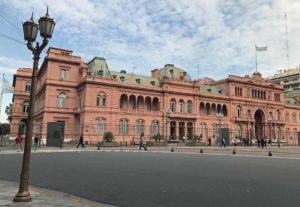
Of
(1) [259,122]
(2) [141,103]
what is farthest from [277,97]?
(2) [141,103]

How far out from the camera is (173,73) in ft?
214

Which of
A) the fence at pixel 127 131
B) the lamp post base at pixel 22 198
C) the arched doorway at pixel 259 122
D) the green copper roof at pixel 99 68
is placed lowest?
the lamp post base at pixel 22 198

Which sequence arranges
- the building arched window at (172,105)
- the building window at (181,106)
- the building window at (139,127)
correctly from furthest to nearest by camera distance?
the building window at (181,106), the building arched window at (172,105), the building window at (139,127)

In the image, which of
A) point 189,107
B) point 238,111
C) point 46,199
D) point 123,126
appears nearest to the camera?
point 46,199

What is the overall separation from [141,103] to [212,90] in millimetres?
20631

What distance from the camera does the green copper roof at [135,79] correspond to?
5778 cm

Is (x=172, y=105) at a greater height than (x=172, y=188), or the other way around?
(x=172, y=105)

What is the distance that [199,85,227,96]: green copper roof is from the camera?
6851cm

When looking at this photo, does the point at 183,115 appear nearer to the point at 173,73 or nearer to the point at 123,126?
the point at 173,73

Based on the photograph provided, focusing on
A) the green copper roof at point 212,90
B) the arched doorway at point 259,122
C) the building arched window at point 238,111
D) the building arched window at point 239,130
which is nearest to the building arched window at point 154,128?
the green copper roof at point 212,90

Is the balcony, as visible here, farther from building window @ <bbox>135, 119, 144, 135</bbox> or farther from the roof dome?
the roof dome

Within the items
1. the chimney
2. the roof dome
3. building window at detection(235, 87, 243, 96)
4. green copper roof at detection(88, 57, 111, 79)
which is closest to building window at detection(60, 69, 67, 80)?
green copper roof at detection(88, 57, 111, 79)

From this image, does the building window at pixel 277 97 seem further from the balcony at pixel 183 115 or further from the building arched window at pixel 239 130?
the balcony at pixel 183 115

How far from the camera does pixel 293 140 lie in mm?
73062
